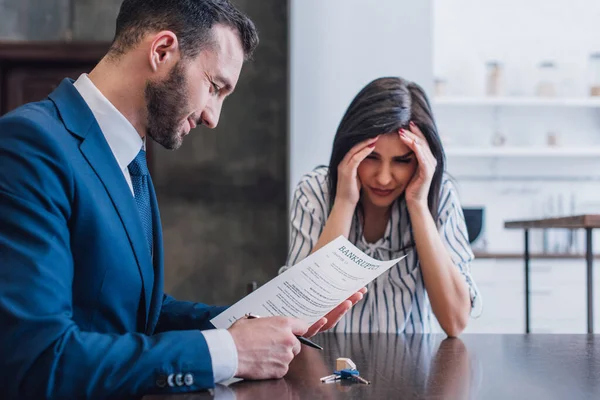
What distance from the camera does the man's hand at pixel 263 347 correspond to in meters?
0.97

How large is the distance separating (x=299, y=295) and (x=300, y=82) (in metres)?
2.49

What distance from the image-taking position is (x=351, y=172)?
1.92 m

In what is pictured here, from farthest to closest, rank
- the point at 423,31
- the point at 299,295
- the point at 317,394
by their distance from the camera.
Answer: the point at 423,31
the point at 299,295
the point at 317,394

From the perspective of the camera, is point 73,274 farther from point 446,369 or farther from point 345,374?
point 446,369

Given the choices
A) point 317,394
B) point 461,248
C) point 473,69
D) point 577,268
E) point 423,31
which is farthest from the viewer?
point 473,69

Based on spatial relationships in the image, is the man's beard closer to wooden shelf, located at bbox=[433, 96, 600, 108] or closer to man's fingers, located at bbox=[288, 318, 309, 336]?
man's fingers, located at bbox=[288, 318, 309, 336]

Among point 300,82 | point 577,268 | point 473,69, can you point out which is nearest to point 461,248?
point 300,82

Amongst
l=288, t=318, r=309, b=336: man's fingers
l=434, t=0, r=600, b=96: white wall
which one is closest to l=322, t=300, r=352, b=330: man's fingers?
l=288, t=318, r=309, b=336: man's fingers

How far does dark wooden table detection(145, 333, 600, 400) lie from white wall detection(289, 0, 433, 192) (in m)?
2.21

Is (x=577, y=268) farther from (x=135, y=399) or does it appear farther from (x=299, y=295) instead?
(x=135, y=399)

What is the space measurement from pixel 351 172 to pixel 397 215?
7.2 inches

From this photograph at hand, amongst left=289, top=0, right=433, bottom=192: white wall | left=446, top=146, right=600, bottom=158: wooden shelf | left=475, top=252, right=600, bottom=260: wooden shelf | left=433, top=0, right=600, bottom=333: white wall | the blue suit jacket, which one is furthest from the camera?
left=433, top=0, right=600, bottom=333: white wall

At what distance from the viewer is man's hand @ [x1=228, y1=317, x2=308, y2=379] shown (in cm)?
97

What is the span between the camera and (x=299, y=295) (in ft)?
3.92
